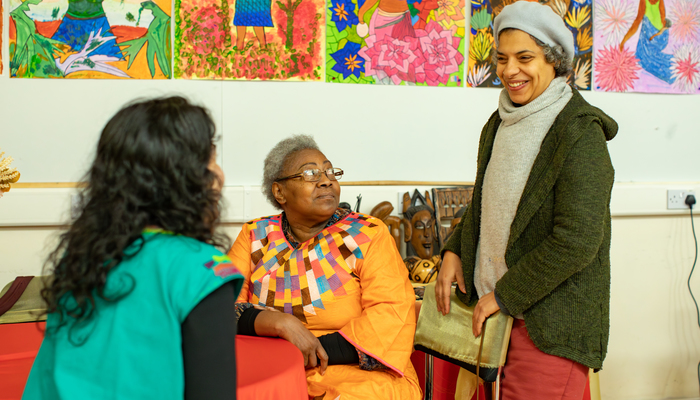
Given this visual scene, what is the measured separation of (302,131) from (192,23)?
838 mm

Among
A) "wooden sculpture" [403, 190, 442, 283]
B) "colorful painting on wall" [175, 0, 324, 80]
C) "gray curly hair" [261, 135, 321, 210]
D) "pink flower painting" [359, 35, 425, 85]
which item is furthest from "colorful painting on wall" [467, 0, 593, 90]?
"gray curly hair" [261, 135, 321, 210]

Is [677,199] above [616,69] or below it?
below

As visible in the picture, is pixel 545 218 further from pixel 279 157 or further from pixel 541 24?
pixel 279 157

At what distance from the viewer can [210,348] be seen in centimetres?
72

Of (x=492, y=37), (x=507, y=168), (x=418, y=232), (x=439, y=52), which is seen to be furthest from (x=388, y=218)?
(x=507, y=168)

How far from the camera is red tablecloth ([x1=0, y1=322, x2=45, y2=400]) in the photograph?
117cm

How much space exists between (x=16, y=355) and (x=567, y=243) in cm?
147

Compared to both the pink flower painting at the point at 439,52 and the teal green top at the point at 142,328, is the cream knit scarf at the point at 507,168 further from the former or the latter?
the pink flower painting at the point at 439,52

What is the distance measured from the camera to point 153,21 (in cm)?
274

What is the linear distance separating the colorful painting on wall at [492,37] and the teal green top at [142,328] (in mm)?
2644

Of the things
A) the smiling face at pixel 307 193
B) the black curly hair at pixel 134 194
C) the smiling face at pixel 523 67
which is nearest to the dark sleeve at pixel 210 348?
the black curly hair at pixel 134 194

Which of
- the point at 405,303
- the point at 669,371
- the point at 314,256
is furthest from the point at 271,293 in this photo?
the point at 669,371

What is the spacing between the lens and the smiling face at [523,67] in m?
1.40

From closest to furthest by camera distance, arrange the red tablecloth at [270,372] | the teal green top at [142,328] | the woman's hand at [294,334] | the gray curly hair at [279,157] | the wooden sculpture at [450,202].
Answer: the teal green top at [142,328], the red tablecloth at [270,372], the woman's hand at [294,334], the gray curly hair at [279,157], the wooden sculpture at [450,202]
